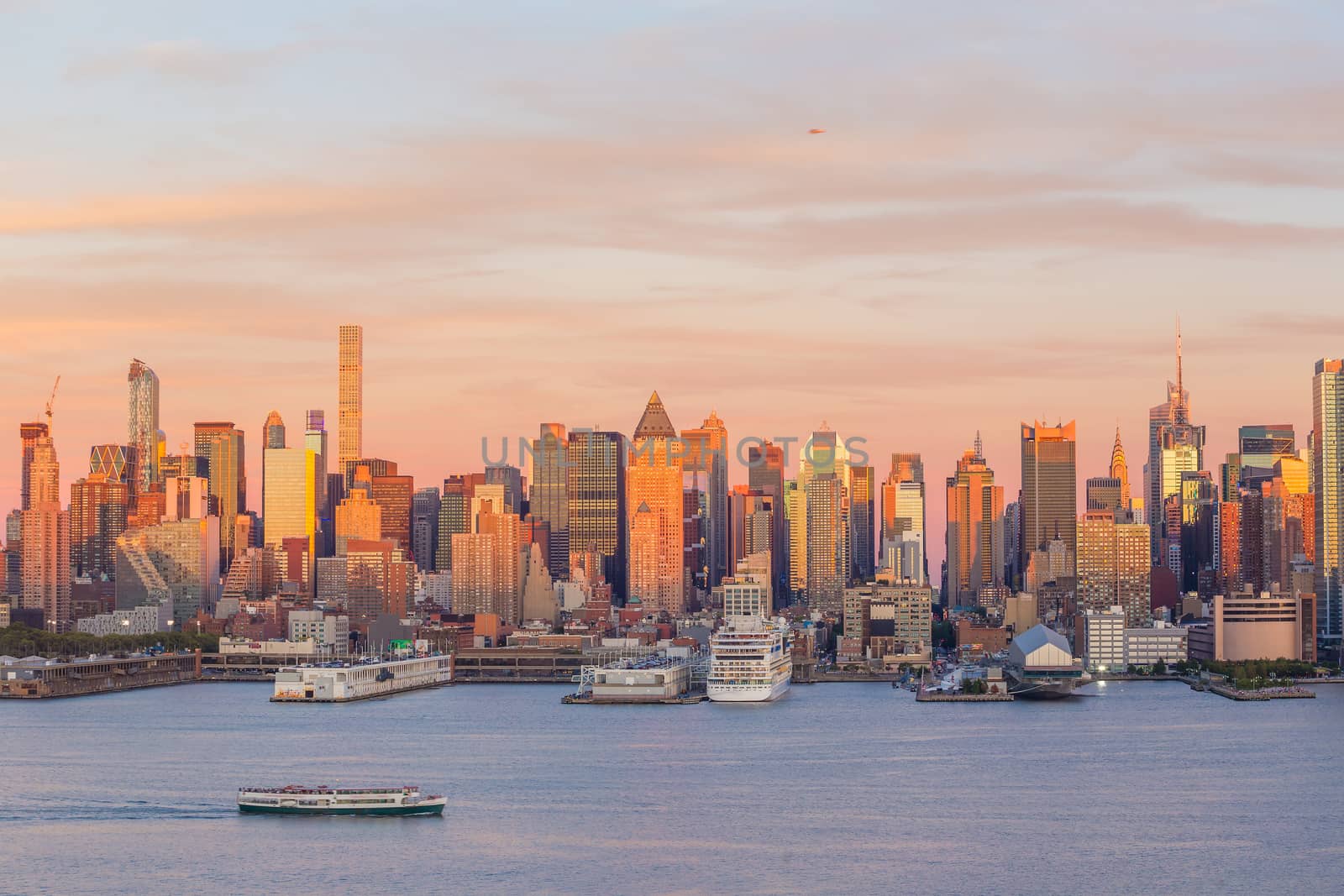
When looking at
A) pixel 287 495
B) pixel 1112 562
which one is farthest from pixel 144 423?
pixel 1112 562

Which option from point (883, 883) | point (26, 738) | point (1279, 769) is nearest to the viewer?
point (883, 883)

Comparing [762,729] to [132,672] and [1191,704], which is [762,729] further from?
[132,672]

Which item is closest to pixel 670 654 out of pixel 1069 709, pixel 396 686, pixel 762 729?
pixel 396 686

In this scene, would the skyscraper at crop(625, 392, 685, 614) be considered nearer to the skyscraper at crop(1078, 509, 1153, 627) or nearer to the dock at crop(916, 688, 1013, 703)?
the skyscraper at crop(1078, 509, 1153, 627)

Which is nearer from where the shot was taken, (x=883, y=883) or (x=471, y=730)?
(x=883, y=883)

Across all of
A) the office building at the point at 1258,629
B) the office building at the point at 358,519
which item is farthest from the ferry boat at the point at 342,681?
the office building at the point at 358,519

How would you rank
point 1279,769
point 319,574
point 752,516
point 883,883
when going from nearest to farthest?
point 883,883, point 1279,769, point 319,574, point 752,516

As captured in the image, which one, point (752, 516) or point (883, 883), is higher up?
point (752, 516)
